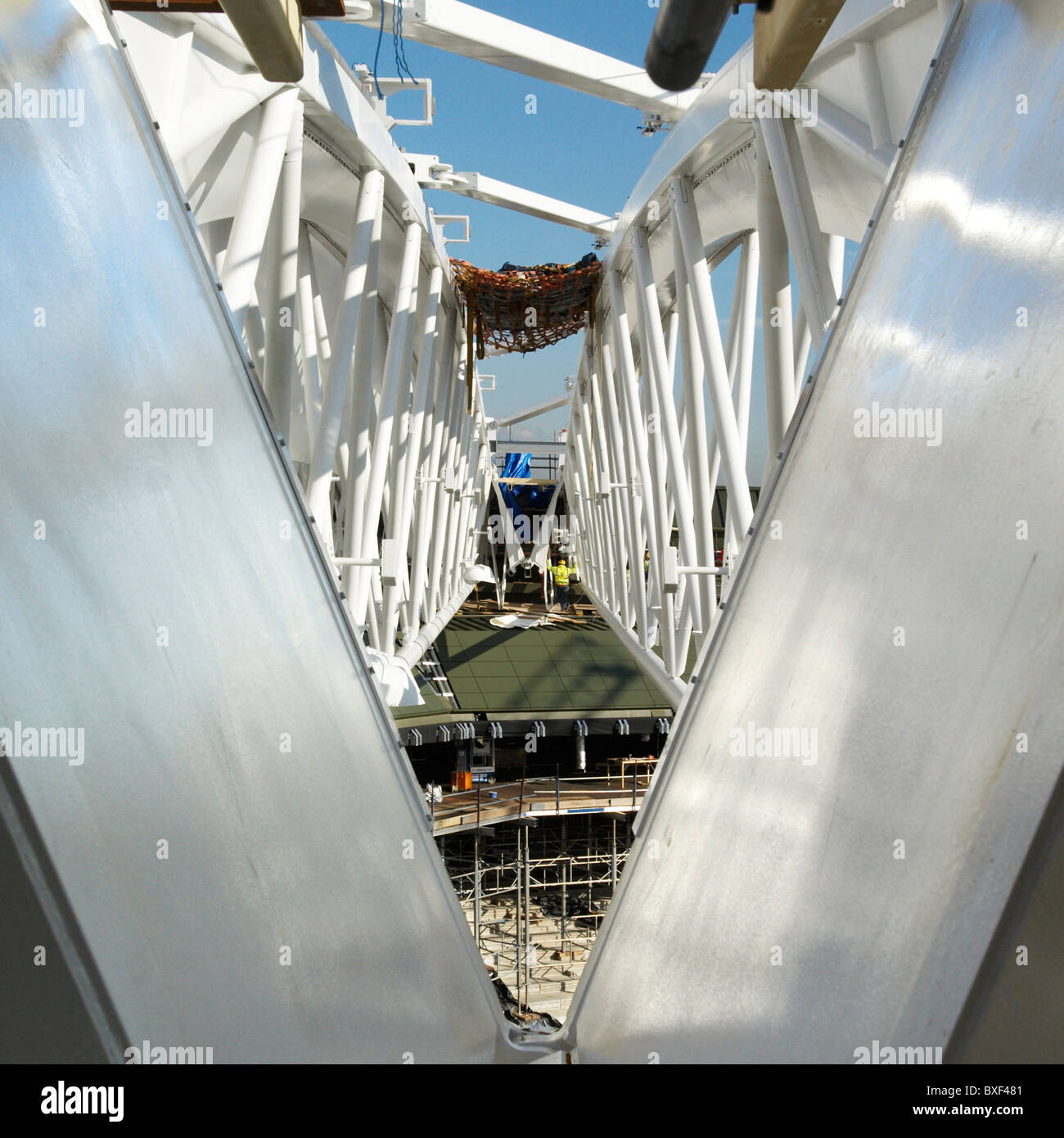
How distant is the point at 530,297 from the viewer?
15070 millimetres

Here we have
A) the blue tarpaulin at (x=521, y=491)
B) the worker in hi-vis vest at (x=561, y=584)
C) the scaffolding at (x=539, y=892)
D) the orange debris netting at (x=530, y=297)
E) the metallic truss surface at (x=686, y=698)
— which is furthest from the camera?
the blue tarpaulin at (x=521, y=491)

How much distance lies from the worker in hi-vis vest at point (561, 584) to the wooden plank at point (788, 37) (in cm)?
2883

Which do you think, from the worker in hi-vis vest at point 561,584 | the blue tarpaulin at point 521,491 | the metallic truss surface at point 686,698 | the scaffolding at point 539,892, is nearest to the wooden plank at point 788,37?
the metallic truss surface at point 686,698

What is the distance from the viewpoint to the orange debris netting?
14.4 metres

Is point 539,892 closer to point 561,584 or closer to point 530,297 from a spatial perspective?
point 561,584

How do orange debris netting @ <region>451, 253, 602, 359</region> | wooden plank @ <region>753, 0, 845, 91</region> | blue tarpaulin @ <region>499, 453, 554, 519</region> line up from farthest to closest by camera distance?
1. blue tarpaulin @ <region>499, 453, 554, 519</region>
2. orange debris netting @ <region>451, 253, 602, 359</region>
3. wooden plank @ <region>753, 0, 845, 91</region>

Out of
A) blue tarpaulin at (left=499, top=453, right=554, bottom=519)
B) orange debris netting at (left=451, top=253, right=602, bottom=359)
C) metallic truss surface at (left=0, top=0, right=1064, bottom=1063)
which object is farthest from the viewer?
blue tarpaulin at (left=499, top=453, right=554, bottom=519)

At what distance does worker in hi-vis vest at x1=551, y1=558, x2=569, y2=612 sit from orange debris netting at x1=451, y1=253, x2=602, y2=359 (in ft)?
52.3

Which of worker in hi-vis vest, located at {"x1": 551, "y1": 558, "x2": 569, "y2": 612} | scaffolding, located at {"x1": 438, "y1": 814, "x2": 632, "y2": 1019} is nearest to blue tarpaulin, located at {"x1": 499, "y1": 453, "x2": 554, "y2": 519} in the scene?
worker in hi-vis vest, located at {"x1": 551, "y1": 558, "x2": 569, "y2": 612}

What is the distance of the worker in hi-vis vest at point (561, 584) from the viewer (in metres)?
31.9

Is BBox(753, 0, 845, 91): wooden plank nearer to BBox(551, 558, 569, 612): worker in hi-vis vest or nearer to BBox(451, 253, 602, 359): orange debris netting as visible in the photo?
BBox(451, 253, 602, 359): orange debris netting

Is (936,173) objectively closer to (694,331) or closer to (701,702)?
(701,702)

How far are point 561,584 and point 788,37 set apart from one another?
29.5 metres

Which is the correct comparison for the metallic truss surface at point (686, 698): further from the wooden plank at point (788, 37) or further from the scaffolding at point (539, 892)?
the scaffolding at point (539, 892)
